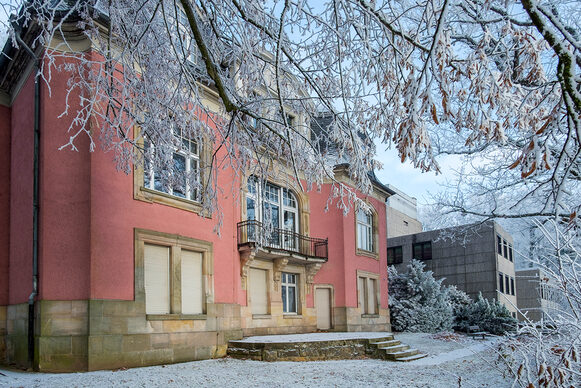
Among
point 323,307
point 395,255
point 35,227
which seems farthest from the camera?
point 395,255

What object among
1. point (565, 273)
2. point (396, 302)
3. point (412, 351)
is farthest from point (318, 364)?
point (396, 302)

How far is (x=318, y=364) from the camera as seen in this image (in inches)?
521

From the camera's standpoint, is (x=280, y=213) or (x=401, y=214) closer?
(x=280, y=213)

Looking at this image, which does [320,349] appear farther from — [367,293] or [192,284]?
[367,293]

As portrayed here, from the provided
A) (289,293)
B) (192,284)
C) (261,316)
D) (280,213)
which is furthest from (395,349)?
(280,213)

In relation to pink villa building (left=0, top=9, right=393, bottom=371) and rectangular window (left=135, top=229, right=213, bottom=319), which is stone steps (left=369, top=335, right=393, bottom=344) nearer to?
pink villa building (left=0, top=9, right=393, bottom=371)

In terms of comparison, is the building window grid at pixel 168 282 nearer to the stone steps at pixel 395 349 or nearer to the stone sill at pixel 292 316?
the stone sill at pixel 292 316

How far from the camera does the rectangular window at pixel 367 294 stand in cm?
2227

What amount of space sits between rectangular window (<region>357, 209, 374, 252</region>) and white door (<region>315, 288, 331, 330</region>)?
2.71 metres

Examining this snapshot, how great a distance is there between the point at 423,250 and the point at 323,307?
14.5 meters

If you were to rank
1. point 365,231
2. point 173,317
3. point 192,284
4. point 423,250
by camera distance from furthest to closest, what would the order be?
point 423,250
point 365,231
point 192,284
point 173,317

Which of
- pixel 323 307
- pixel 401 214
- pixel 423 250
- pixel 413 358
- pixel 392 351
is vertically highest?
pixel 401 214

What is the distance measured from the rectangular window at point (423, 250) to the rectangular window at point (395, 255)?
982 mm

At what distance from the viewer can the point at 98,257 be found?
1172 cm
